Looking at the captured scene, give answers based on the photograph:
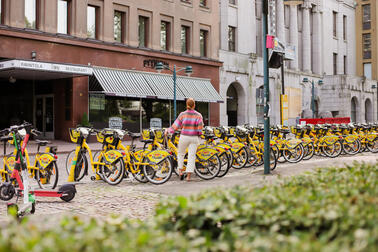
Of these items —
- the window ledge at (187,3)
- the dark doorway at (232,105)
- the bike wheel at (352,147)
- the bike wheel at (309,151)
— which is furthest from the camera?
the dark doorway at (232,105)

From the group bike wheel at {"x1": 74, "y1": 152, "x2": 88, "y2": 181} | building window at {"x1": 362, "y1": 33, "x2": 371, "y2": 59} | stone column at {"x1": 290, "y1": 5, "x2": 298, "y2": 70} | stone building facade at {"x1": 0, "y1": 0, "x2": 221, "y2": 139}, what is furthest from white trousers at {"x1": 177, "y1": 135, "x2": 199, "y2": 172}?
building window at {"x1": 362, "y1": 33, "x2": 371, "y2": 59}

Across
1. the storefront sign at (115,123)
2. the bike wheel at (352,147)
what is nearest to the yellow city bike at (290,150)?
the bike wheel at (352,147)

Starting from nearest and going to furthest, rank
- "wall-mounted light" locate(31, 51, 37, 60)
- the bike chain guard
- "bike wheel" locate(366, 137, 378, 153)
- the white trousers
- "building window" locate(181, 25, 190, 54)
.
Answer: the bike chain guard
the white trousers
"bike wheel" locate(366, 137, 378, 153)
"wall-mounted light" locate(31, 51, 37, 60)
"building window" locate(181, 25, 190, 54)

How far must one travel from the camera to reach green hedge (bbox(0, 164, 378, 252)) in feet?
7.64

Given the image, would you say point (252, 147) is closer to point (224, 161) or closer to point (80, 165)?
point (224, 161)

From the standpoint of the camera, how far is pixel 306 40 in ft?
161

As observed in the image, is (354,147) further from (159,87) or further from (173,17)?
(173,17)

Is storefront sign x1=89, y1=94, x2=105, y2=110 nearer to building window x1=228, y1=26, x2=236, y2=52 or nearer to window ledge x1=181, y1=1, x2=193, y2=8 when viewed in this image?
window ledge x1=181, y1=1, x2=193, y2=8

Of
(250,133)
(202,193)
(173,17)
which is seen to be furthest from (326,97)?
(202,193)

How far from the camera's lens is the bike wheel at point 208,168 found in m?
10.9

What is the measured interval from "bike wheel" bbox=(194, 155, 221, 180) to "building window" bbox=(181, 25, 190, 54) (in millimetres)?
22439

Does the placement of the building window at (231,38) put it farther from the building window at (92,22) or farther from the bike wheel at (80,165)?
→ the bike wheel at (80,165)

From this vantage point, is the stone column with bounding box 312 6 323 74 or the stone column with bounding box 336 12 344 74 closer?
the stone column with bounding box 312 6 323 74

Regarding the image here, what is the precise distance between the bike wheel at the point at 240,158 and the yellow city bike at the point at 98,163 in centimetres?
376
